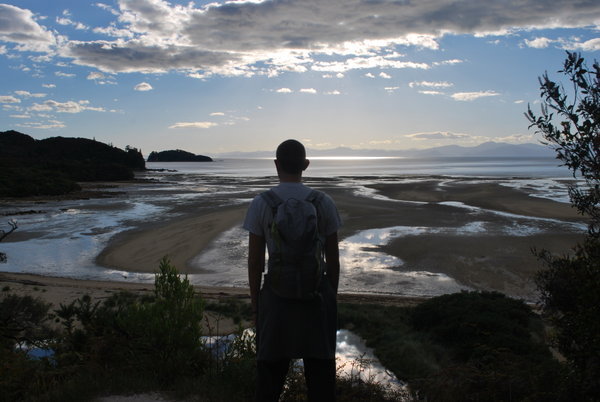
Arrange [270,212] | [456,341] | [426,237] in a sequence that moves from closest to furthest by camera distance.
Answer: [270,212]
[456,341]
[426,237]

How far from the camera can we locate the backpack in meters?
2.77

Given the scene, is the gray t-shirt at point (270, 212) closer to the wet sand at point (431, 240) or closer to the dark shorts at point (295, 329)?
the dark shorts at point (295, 329)

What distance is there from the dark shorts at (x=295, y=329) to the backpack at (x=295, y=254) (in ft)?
0.28

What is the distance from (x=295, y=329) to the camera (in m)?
2.86

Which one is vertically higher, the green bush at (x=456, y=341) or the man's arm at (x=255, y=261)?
the man's arm at (x=255, y=261)

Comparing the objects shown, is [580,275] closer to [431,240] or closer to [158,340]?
[158,340]

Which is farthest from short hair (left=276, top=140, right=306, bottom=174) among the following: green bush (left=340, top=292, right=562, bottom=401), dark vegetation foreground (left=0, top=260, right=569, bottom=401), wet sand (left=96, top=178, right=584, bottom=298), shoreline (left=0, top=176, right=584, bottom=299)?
wet sand (left=96, top=178, right=584, bottom=298)

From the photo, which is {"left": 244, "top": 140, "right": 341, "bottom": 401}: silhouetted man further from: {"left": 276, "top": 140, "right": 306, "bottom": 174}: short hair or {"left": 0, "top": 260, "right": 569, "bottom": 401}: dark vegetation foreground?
{"left": 0, "top": 260, "right": 569, "bottom": 401}: dark vegetation foreground

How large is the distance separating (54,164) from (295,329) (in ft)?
241

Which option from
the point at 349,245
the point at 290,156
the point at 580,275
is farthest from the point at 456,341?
the point at 349,245

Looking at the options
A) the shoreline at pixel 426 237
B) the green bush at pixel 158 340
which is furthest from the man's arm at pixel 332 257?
the shoreline at pixel 426 237

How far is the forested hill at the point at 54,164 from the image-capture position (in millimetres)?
43438

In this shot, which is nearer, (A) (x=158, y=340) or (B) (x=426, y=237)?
(A) (x=158, y=340)

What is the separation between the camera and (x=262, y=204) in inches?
115
